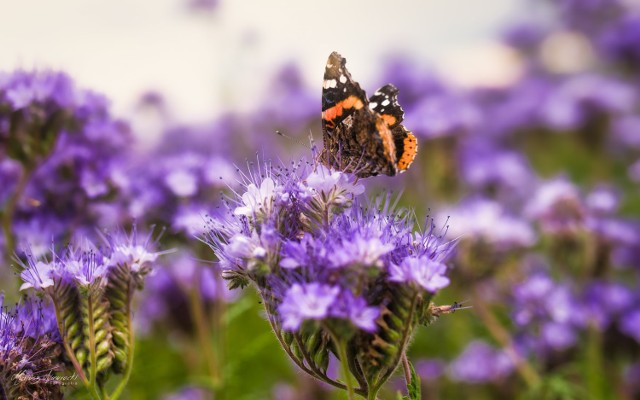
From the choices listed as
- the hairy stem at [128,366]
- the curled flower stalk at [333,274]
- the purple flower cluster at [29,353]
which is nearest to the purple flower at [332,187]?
the curled flower stalk at [333,274]

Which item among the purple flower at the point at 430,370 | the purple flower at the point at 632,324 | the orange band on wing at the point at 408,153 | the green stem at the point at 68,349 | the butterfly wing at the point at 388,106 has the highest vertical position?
the butterfly wing at the point at 388,106

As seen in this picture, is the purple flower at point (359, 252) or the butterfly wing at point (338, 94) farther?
the butterfly wing at point (338, 94)

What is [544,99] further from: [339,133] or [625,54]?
[339,133]

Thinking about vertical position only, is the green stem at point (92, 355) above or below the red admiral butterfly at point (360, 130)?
below

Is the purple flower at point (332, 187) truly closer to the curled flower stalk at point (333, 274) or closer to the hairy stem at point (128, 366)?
the curled flower stalk at point (333, 274)

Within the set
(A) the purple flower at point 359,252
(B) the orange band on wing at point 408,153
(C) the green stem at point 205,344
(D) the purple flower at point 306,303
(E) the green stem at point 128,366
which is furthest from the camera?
(C) the green stem at point 205,344

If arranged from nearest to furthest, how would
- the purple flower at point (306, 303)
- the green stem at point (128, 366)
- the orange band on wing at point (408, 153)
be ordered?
the purple flower at point (306, 303) → the green stem at point (128, 366) → the orange band on wing at point (408, 153)

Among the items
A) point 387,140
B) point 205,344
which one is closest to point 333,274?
point 387,140

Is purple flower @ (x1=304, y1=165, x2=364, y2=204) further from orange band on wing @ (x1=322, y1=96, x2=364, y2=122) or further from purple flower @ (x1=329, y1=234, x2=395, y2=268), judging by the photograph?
orange band on wing @ (x1=322, y1=96, x2=364, y2=122)
